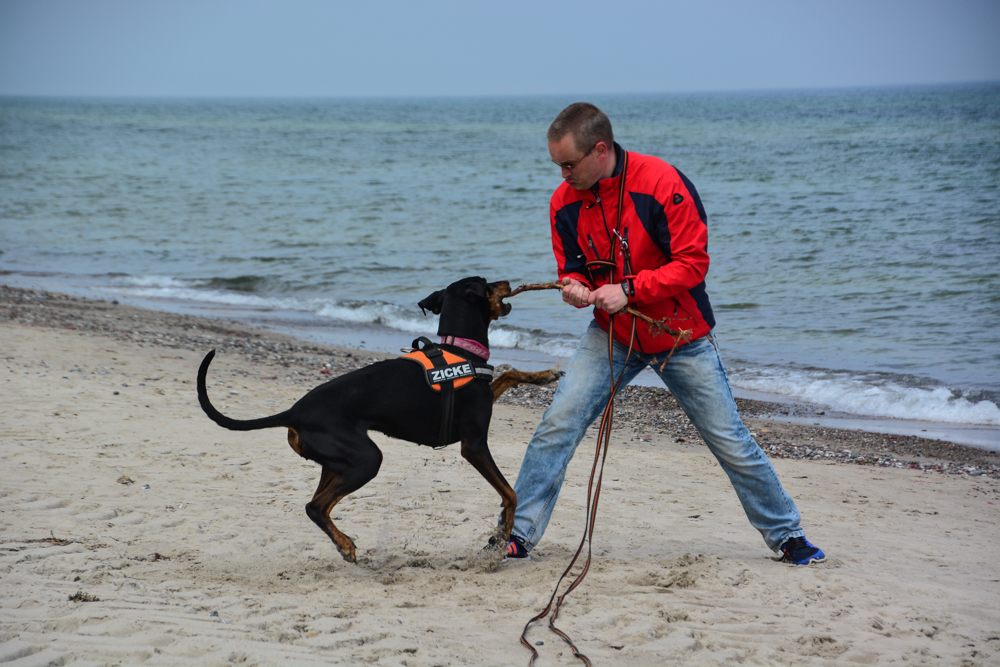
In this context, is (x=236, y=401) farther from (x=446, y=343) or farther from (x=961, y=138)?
(x=961, y=138)

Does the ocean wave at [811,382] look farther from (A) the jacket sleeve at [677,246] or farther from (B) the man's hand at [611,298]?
(B) the man's hand at [611,298]

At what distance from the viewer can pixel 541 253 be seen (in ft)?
53.1

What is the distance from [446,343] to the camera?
3943mm

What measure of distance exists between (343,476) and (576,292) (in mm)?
1379

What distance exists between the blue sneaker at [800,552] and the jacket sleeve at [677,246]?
4.71 ft

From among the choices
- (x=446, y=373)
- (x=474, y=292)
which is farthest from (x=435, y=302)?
(x=446, y=373)

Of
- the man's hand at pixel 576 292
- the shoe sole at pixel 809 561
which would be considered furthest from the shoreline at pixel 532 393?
the man's hand at pixel 576 292

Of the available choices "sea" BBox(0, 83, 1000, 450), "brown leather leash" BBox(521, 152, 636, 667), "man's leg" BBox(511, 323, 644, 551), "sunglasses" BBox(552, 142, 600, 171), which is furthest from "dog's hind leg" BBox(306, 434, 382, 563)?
"sea" BBox(0, 83, 1000, 450)

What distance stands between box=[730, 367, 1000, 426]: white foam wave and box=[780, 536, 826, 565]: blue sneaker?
4.55 meters

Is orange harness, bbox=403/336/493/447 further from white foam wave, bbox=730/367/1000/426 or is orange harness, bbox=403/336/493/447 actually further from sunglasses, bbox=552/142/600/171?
white foam wave, bbox=730/367/1000/426

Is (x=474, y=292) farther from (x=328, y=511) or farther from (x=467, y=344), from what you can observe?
(x=328, y=511)

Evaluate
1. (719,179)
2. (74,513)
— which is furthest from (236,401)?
(719,179)

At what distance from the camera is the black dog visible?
359 cm

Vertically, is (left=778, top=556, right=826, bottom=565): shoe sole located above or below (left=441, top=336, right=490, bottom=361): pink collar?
below
